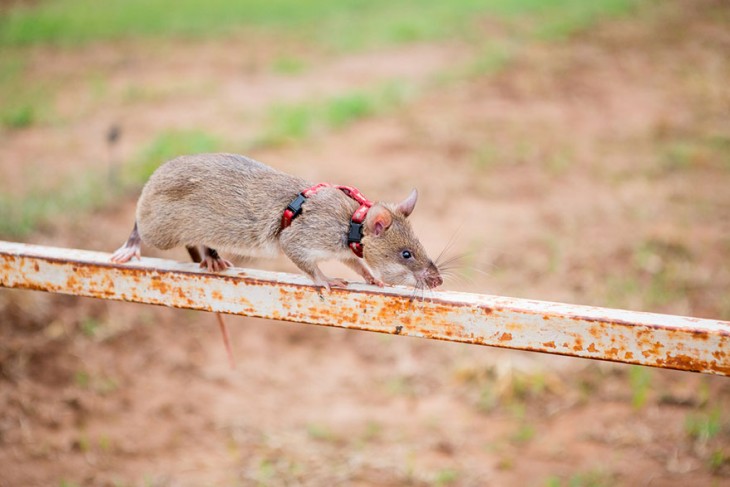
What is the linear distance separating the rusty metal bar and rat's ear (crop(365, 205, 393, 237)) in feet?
0.76

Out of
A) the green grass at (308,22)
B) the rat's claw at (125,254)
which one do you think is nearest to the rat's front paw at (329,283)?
the rat's claw at (125,254)

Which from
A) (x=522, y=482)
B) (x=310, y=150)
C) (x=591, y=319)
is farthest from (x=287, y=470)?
(x=310, y=150)

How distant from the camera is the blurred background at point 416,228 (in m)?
4.02

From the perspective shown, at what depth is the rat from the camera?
2432mm

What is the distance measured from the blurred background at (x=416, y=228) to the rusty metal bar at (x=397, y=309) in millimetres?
1062

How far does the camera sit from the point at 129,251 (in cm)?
249

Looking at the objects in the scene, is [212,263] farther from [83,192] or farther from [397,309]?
[83,192]

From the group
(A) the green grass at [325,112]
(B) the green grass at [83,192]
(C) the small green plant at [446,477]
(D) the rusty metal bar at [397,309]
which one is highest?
(A) the green grass at [325,112]

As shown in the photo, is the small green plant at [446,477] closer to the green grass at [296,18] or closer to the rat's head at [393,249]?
the rat's head at [393,249]

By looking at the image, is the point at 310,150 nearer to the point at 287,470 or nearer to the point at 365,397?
the point at 365,397

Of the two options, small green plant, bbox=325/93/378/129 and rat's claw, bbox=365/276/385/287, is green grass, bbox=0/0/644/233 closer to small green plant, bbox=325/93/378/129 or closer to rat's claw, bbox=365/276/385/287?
small green plant, bbox=325/93/378/129

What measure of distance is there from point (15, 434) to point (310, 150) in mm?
4772

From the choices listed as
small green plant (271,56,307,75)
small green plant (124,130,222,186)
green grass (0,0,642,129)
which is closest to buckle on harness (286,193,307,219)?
small green plant (124,130,222,186)

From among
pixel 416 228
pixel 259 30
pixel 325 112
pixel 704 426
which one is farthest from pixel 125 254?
pixel 259 30
